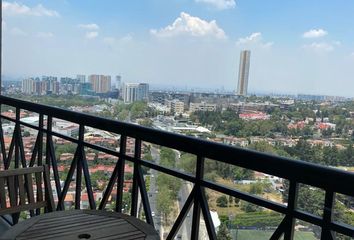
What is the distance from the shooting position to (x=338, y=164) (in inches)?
63.1

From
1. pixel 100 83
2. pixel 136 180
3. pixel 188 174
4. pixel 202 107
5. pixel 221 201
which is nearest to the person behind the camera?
pixel 221 201

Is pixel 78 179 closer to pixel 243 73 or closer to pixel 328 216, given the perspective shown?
pixel 243 73

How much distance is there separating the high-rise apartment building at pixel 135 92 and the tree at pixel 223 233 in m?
1.75

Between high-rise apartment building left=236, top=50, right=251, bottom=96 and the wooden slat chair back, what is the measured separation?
5.29 feet

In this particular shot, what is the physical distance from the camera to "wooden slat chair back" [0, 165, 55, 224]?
6.68 ft

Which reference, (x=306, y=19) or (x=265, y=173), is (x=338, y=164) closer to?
(x=265, y=173)

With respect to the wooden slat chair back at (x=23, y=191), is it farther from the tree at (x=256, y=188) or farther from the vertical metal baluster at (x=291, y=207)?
the vertical metal baluster at (x=291, y=207)

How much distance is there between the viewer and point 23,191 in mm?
2189

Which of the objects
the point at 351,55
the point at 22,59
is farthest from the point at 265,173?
the point at 22,59

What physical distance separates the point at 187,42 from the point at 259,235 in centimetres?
245

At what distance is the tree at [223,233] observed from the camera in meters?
1.83

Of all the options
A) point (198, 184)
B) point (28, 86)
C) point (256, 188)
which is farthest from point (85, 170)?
point (28, 86)

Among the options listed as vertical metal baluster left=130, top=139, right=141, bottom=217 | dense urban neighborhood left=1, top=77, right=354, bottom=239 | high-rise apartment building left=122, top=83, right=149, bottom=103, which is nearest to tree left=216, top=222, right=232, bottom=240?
dense urban neighborhood left=1, top=77, right=354, bottom=239

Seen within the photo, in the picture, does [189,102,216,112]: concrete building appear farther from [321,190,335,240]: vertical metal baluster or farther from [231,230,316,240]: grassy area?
[321,190,335,240]: vertical metal baluster
